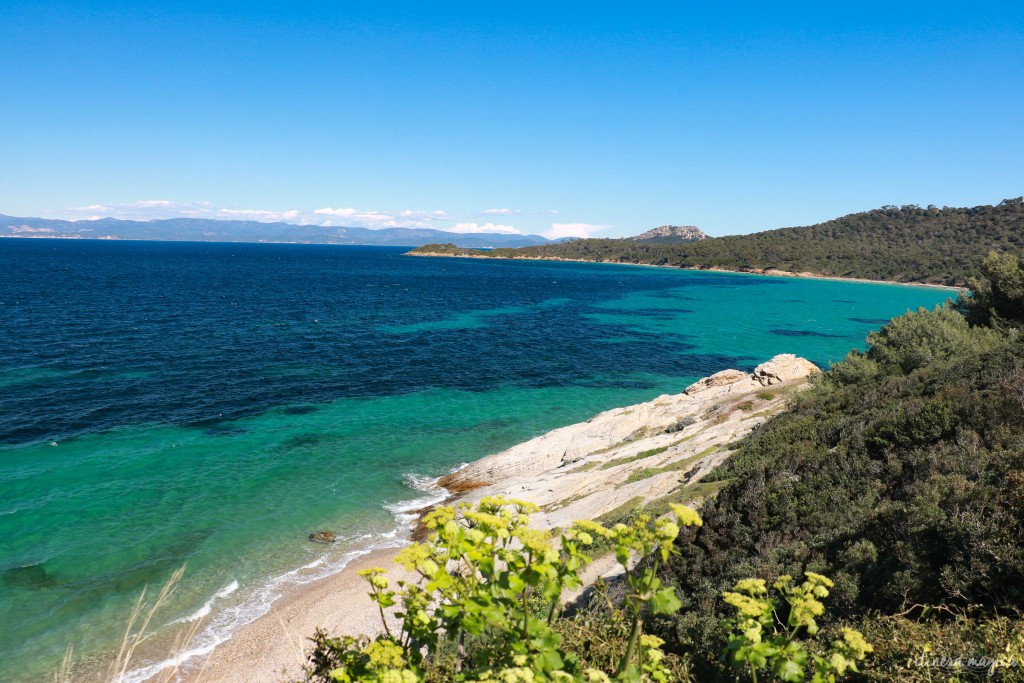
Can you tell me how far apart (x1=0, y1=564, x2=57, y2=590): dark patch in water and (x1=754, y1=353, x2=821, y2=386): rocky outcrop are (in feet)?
105

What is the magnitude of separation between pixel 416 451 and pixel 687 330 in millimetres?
48369

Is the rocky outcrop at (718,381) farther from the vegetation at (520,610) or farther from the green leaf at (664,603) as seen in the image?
the green leaf at (664,603)

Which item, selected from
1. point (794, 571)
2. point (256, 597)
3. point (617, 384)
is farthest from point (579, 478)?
point (617, 384)

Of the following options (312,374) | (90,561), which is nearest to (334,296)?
(312,374)

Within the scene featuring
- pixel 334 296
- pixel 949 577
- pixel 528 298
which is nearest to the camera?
pixel 949 577

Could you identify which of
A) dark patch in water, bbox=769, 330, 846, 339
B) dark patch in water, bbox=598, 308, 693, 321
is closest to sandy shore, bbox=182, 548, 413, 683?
dark patch in water, bbox=769, 330, 846, 339

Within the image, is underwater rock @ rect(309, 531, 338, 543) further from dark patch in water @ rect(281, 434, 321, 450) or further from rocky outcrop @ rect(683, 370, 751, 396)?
rocky outcrop @ rect(683, 370, 751, 396)

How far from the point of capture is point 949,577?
6277mm

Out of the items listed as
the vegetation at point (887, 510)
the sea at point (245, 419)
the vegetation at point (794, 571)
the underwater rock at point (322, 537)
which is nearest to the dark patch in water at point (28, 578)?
the sea at point (245, 419)

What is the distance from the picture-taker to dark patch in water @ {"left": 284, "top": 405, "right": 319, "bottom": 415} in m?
32.2

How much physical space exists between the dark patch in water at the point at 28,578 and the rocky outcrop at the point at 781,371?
105 feet

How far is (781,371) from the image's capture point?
31.0 meters

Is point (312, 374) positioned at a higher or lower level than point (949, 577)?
lower

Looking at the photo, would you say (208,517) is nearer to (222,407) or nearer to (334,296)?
(222,407)
